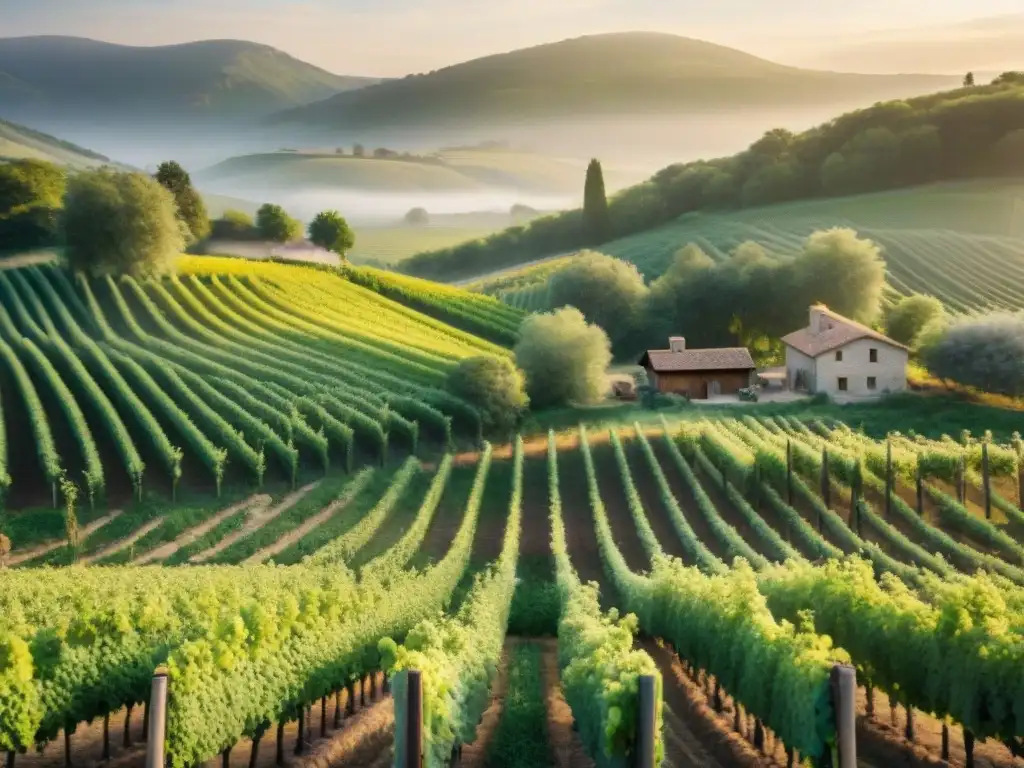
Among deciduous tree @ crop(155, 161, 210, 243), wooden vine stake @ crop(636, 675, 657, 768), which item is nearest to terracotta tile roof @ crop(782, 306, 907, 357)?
deciduous tree @ crop(155, 161, 210, 243)

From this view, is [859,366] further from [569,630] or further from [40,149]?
[40,149]

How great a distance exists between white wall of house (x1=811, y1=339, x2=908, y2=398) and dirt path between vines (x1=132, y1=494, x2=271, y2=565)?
11.3 m

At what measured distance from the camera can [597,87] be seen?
99.6 feet

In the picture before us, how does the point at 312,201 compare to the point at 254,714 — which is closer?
the point at 254,714

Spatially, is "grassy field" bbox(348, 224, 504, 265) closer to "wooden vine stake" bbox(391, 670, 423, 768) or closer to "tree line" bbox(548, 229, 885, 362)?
"tree line" bbox(548, 229, 885, 362)

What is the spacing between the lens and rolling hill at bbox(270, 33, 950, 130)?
28.6 meters

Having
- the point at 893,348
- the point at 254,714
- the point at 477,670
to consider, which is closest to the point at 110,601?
the point at 254,714

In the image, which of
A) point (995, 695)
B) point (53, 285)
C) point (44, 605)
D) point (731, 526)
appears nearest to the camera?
point (995, 695)

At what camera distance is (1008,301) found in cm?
2592

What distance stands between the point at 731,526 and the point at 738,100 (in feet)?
56.1

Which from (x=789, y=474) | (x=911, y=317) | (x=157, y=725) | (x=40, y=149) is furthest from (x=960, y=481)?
(x=40, y=149)

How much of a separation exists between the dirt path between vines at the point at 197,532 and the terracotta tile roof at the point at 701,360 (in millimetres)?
9322

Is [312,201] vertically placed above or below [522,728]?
above

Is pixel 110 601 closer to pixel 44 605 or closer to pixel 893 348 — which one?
pixel 44 605
